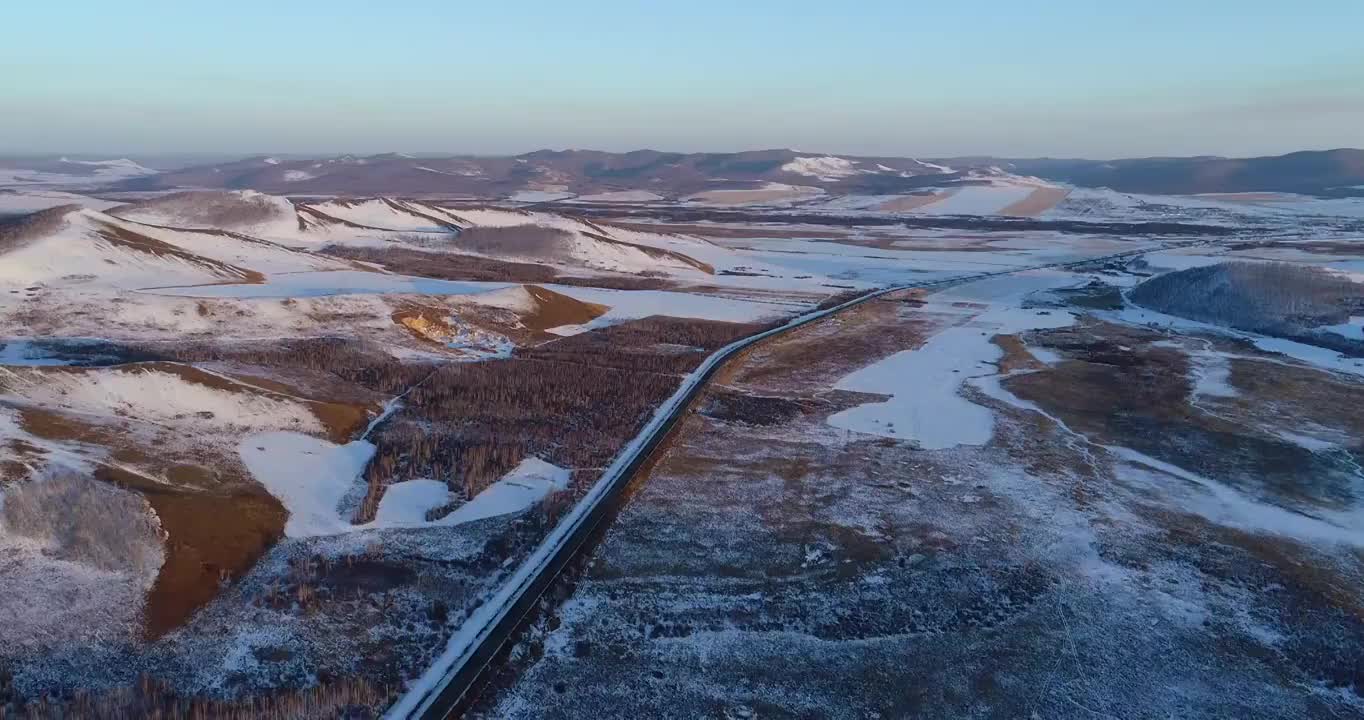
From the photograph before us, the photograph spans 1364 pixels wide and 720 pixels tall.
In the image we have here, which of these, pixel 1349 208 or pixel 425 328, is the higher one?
pixel 1349 208

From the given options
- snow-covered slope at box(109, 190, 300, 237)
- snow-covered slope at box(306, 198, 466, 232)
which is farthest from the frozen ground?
snow-covered slope at box(306, 198, 466, 232)

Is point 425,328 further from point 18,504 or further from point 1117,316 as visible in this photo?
point 1117,316

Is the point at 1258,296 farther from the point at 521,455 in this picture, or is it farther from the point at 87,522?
the point at 87,522

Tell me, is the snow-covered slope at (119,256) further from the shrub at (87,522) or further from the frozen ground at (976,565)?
the frozen ground at (976,565)

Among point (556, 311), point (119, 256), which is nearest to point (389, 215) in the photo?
point (119, 256)

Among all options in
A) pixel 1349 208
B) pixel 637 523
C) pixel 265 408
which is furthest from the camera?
pixel 1349 208

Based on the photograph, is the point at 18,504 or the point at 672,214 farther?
the point at 672,214

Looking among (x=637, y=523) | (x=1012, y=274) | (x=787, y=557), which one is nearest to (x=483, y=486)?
(x=637, y=523)

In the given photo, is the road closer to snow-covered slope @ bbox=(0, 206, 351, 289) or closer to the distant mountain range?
snow-covered slope @ bbox=(0, 206, 351, 289)
